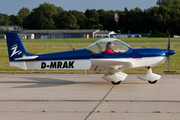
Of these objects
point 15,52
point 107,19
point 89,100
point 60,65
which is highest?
point 107,19

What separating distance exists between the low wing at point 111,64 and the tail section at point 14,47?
290 centimetres

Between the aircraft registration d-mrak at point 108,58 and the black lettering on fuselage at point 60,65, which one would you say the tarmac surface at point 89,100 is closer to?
the aircraft registration d-mrak at point 108,58

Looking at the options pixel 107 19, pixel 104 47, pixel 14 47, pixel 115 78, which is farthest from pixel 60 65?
pixel 107 19

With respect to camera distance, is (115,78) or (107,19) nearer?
(115,78)

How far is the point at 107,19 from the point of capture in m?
164

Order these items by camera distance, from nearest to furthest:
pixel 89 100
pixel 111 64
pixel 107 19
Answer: pixel 89 100 < pixel 111 64 < pixel 107 19

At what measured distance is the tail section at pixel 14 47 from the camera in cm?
1059

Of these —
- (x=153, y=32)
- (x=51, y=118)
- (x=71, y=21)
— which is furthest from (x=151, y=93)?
(x=71, y=21)

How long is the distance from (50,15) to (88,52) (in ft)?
478

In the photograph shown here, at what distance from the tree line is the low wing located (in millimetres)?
102097

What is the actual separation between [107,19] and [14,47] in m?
156

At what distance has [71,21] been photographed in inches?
5787

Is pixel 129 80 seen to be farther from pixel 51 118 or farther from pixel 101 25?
pixel 101 25

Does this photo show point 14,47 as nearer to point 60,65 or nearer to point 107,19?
point 60,65
